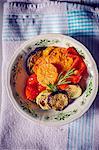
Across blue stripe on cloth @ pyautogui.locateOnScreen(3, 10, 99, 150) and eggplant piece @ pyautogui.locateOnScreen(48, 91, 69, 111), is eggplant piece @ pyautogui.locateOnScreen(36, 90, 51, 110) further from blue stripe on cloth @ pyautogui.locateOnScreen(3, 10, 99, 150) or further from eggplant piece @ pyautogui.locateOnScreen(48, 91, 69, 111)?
blue stripe on cloth @ pyautogui.locateOnScreen(3, 10, 99, 150)

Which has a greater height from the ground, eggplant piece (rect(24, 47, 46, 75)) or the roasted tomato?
eggplant piece (rect(24, 47, 46, 75))

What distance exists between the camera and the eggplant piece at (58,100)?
0.62 metres

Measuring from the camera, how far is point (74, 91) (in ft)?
2.10

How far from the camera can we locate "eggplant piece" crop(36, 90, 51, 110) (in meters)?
0.63

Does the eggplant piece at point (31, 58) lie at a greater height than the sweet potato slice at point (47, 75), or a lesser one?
greater

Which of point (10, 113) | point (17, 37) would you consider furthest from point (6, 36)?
point (10, 113)

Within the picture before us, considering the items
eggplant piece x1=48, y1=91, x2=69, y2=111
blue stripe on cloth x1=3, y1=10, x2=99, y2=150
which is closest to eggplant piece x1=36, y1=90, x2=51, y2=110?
eggplant piece x1=48, y1=91, x2=69, y2=111

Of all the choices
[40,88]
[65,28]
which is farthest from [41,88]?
[65,28]

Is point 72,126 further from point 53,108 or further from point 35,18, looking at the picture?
point 35,18

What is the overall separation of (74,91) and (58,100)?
32mm

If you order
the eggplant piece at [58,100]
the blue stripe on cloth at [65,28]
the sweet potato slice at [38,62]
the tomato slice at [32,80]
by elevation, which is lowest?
the eggplant piece at [58,100]

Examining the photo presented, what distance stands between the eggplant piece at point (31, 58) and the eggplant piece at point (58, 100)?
0.18 ft

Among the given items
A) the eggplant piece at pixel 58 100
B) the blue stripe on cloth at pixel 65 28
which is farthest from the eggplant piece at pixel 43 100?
the blue stripe on cloth at pixel 65 28

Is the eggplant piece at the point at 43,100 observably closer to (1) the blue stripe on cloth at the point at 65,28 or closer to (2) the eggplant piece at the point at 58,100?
(2) the eggplant piece at the point at 58,100
